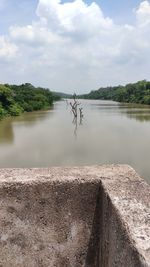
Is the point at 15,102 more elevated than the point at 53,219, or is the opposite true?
the point at 53,219

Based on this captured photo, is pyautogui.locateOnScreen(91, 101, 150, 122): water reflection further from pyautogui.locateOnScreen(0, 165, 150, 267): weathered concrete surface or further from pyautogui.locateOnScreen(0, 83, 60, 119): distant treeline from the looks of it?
pyautogui.locateOnScreen(0, 165, 150, 267): weathered concrete surface

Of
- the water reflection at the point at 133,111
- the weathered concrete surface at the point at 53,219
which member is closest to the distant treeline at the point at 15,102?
the water reflection at the point at 133,111

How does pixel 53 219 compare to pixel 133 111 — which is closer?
pixel 53 219

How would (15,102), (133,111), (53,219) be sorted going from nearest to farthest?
(53,219) < (15,102) < (133,111)

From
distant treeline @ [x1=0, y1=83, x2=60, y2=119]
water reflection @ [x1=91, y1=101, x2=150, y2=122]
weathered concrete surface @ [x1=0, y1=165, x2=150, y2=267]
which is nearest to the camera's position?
weathered concrete surface @ [x1=0, y1=165, x2=150, y2=267]

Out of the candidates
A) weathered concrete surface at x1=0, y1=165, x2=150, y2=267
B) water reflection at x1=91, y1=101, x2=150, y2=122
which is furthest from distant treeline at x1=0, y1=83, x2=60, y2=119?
weathered concrete surface at x1=0, y1=165, x2=150, y2=267

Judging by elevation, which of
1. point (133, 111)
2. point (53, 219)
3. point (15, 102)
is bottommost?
point (133, 111)

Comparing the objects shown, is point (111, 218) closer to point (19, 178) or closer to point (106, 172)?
point (106, 172)

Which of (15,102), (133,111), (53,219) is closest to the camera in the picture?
(53,219)

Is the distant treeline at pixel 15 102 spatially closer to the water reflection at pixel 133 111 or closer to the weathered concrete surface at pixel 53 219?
the water reflection at pixel 133 111

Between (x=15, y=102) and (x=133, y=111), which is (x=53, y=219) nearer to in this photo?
(x=15, y=102)

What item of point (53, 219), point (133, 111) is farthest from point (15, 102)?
point (53, 219)

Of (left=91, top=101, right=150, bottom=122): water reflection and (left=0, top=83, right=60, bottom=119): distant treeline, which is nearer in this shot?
(left=91, top=101, right=150, bottom=122): water reflection

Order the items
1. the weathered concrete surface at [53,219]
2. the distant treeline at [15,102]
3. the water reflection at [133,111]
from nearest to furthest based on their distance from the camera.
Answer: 1. the weathered concrete surface at [53,219]
2. the water reflection at [133,111]
3. the distant treeline at [15,102]
